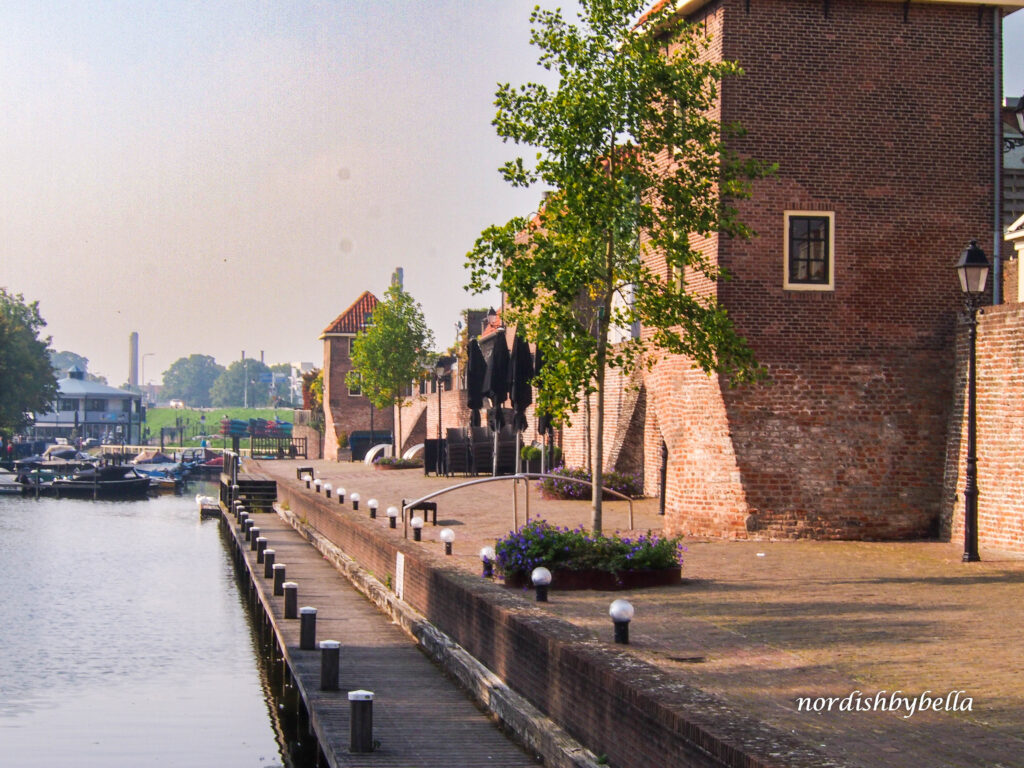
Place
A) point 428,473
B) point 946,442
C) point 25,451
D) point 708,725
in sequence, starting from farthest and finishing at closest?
1. point 25,451
2. point 428,473
3. point 946,442
4. point 708,725

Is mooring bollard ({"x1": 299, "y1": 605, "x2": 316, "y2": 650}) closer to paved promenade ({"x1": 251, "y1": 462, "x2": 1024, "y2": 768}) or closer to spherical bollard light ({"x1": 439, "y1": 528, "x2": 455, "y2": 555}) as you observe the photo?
paved promenade ({"x1": 251, "y1": 462, "x2": 1024, "y2": 768})

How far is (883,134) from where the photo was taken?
19031 mm

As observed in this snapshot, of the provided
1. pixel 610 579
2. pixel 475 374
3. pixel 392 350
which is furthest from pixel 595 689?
pixel 392 350

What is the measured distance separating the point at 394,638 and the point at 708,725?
9.20 m

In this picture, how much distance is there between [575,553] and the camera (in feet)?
47.3

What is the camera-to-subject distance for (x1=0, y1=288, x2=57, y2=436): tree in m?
85.7

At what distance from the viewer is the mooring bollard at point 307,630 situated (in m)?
14.1

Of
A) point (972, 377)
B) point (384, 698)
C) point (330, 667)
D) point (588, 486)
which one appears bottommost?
point (384, 698)

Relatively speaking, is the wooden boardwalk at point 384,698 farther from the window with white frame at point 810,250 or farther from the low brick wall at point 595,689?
the window with white frame at point 810,250

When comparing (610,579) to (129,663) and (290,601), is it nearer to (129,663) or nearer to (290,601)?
(290,601)

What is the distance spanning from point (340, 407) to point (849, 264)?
171 ft

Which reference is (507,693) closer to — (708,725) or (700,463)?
(708,725)

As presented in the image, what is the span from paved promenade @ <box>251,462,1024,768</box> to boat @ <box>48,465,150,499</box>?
2050 inches

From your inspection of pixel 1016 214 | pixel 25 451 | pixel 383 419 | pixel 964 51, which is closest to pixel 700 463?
pixel 964 51
